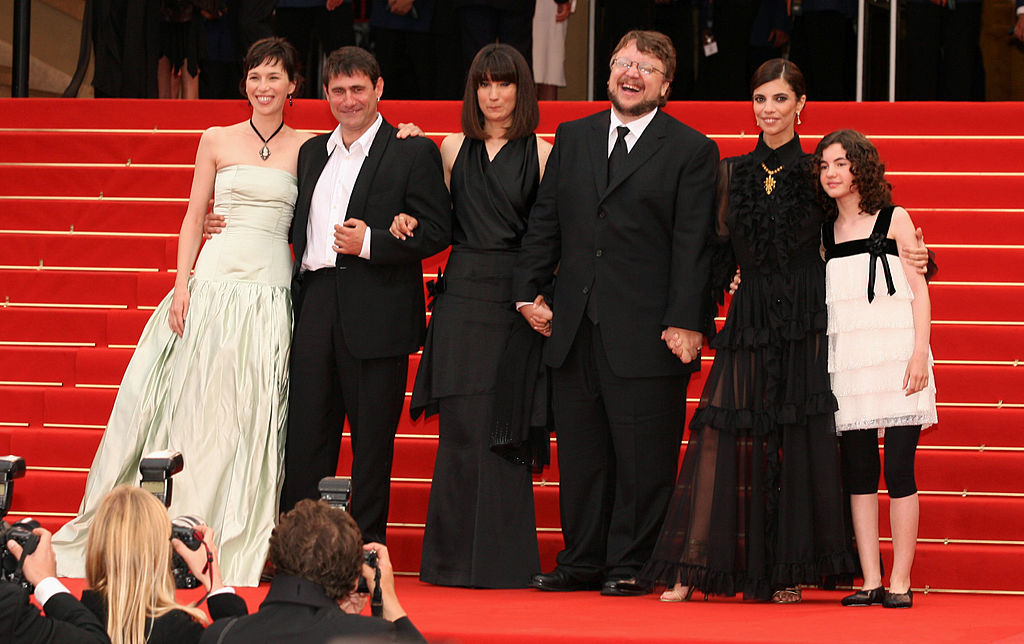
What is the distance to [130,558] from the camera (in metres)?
2.82

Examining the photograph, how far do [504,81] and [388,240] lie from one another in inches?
25.9

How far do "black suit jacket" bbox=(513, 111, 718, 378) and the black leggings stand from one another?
57 cm

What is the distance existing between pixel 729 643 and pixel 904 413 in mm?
1062

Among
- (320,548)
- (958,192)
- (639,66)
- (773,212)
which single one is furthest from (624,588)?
(958,192)

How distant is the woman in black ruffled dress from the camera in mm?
4328

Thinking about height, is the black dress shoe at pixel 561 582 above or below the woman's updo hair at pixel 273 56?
below

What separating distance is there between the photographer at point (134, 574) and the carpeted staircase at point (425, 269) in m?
2.33

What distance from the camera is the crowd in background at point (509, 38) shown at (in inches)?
331

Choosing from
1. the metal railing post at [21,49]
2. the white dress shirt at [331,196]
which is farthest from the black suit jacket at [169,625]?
the metal railing post at [21,49]

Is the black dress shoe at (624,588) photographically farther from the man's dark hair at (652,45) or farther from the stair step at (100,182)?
the stair step at (100,182)

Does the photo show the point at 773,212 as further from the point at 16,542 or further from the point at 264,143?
the point at 16,542

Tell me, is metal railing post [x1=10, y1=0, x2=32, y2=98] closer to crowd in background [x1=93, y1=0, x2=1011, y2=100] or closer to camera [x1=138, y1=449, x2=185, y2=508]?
crowd in background [x1=93, y1=0, x2=1011, y2=100]

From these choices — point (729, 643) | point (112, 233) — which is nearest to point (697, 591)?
point (729, 643)

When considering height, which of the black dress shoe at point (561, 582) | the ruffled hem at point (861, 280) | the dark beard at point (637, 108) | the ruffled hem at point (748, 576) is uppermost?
the dark beard at point (637, 108)
